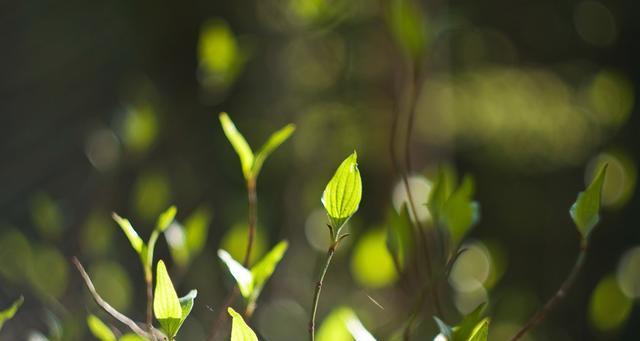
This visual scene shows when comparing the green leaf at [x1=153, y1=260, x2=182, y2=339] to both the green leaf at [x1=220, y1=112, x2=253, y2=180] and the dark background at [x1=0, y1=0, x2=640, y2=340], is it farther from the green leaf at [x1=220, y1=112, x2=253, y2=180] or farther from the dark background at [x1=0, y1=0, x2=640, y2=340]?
the dark background at [x1=0, y1=0, x2=640, y2=340]

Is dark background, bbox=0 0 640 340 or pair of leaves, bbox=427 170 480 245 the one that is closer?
pair of leaves, bbox=427 170 480 245

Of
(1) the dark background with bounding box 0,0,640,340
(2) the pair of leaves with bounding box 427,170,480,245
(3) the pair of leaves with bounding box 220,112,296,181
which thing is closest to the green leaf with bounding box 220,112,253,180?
(3) the pair of leaves with bounding box 220,112,296,181

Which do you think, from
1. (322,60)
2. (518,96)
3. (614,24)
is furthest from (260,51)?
(614,24)

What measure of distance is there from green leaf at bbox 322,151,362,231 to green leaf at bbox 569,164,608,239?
4.6 inches

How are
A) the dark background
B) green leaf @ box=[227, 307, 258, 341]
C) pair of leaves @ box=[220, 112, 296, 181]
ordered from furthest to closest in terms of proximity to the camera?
the dark background, pair of leaves @ box=[220, 112, 296, 181], green leaf @ box=[227, 307, 258, 341]

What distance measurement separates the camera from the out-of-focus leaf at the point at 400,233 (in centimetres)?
44

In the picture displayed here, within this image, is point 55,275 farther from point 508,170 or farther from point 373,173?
point 508,170

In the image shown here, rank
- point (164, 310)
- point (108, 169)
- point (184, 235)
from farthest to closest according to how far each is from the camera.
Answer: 1. point (108, 169)
2. point (184, 235)
3. point (164, 310)

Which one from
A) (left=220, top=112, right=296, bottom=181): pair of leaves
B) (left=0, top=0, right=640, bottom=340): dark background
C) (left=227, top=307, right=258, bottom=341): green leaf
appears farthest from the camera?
(left=0, top=0, right=640, bottom=340): dark background

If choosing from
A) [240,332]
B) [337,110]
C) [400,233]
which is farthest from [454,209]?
[337,110]

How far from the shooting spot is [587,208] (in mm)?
386

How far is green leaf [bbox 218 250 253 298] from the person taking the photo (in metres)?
0.37

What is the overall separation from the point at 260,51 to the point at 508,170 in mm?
891

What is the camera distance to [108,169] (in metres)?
0.77
